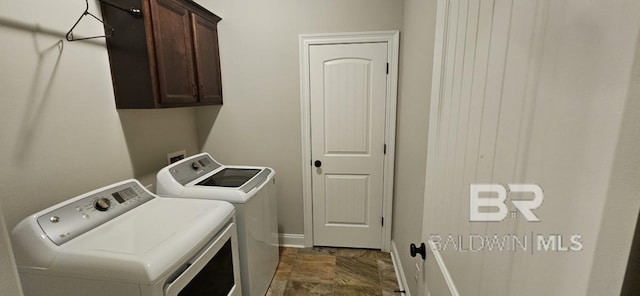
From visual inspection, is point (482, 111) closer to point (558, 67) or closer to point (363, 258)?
point (558, 67)

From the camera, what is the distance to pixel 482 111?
1.98 ft

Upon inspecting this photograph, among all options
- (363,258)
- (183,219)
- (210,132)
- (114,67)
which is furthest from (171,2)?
(363,258)

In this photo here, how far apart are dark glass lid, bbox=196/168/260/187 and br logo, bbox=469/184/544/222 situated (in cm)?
158

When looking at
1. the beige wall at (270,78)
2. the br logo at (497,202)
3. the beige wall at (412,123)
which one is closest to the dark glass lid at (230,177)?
the beige wall at (270,78)

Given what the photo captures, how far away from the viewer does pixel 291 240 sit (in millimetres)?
2746

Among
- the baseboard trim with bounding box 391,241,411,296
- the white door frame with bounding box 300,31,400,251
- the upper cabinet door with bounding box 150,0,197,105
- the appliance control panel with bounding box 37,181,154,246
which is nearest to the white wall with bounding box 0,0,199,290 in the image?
the appliance control panel with bounding box 37,181,154,246

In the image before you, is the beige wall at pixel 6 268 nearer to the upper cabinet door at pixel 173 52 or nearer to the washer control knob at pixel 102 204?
the washer control knob at pixel 102 204

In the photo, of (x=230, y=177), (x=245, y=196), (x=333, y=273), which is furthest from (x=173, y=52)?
(x=333, y=273)

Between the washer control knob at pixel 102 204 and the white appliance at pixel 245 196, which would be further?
the white appliance at pixel 245 196

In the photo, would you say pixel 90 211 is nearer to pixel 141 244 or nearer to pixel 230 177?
pixel 141 244

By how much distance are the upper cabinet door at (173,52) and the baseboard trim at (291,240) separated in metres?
1.57

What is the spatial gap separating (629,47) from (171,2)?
A: 7.11 feet

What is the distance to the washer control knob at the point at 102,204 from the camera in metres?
1.33

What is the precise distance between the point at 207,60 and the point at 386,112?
1593 millimetres
